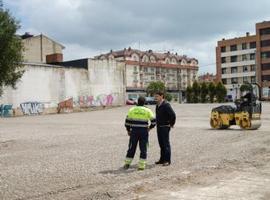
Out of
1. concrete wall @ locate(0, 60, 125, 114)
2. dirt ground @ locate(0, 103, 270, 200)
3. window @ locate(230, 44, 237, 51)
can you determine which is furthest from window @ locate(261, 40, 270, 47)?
dirt ground @ locate(0, 103, 270, 200)

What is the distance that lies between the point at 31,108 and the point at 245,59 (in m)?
88.2

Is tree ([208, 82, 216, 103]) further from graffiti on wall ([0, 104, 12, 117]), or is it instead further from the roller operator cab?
the roller operator cab

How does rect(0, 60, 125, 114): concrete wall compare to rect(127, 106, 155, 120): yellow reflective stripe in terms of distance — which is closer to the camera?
rect(127, 106, 155, 120): yellow reflective stripe

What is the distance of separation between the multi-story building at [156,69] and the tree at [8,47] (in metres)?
113

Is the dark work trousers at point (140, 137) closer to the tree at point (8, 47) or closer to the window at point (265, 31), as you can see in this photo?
the tree at point (8, 47)

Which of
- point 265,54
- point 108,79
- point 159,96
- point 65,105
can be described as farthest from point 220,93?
point 159,96

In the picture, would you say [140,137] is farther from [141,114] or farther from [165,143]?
[165,143]

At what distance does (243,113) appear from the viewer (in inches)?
1011

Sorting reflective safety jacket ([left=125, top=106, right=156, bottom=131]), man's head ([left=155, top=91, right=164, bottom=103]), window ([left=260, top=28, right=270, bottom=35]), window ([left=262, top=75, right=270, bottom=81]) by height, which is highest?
window ([left=260, top=28, right=270, bottom=35])

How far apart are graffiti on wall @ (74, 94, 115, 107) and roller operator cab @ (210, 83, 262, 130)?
43.1 meters

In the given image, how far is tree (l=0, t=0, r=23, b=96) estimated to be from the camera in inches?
827

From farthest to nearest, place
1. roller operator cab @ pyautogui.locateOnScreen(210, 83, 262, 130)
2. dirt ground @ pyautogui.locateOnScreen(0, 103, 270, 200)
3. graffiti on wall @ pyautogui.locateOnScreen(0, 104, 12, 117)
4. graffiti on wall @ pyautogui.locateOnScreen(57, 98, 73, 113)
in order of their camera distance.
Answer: graffiti on wall @ pyautogui.locateOnScreen(57, 98, 73, 113)
graffiti on wall @ pyautogui.locateOnScreen(0, 104, 12, 117)
roller operator cab @ pyautogui.locateOnScreen(210, 83, 262, 130)
dirt ground @ pyautogui.locateOnScreen(0, 103, 270, 200)

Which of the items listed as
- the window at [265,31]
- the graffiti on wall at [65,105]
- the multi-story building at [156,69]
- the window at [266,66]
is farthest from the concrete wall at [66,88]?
the window at [265,31]

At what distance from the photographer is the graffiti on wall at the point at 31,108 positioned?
198ft
